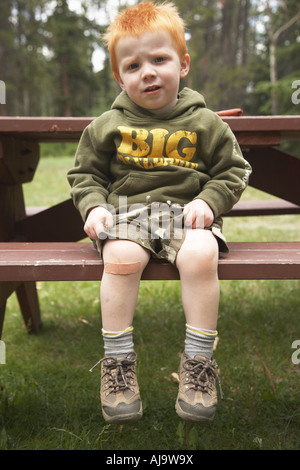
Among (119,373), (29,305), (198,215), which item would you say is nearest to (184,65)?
(198,215)

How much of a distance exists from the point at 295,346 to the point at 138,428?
1057 mm

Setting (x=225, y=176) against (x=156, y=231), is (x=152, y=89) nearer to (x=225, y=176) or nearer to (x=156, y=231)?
(x=225, y=176)

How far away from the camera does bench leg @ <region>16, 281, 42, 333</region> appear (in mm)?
2668

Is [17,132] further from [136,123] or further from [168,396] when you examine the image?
[168,396]

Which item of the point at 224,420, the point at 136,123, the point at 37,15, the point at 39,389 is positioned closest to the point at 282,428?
the point at 224,420

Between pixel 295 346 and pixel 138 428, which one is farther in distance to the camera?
pixel 295 346

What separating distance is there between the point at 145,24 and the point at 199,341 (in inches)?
41.7

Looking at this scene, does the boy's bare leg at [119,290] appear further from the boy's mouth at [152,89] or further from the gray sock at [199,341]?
the boy's mouth at [152,89]

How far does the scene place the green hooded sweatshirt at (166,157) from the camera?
1634mm

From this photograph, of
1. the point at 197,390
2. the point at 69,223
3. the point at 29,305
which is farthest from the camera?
the point at 29,305

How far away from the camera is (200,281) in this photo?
1431 millimetres

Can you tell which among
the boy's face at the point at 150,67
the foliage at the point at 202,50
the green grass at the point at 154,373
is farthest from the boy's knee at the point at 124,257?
the foliage at the point at 202,50
